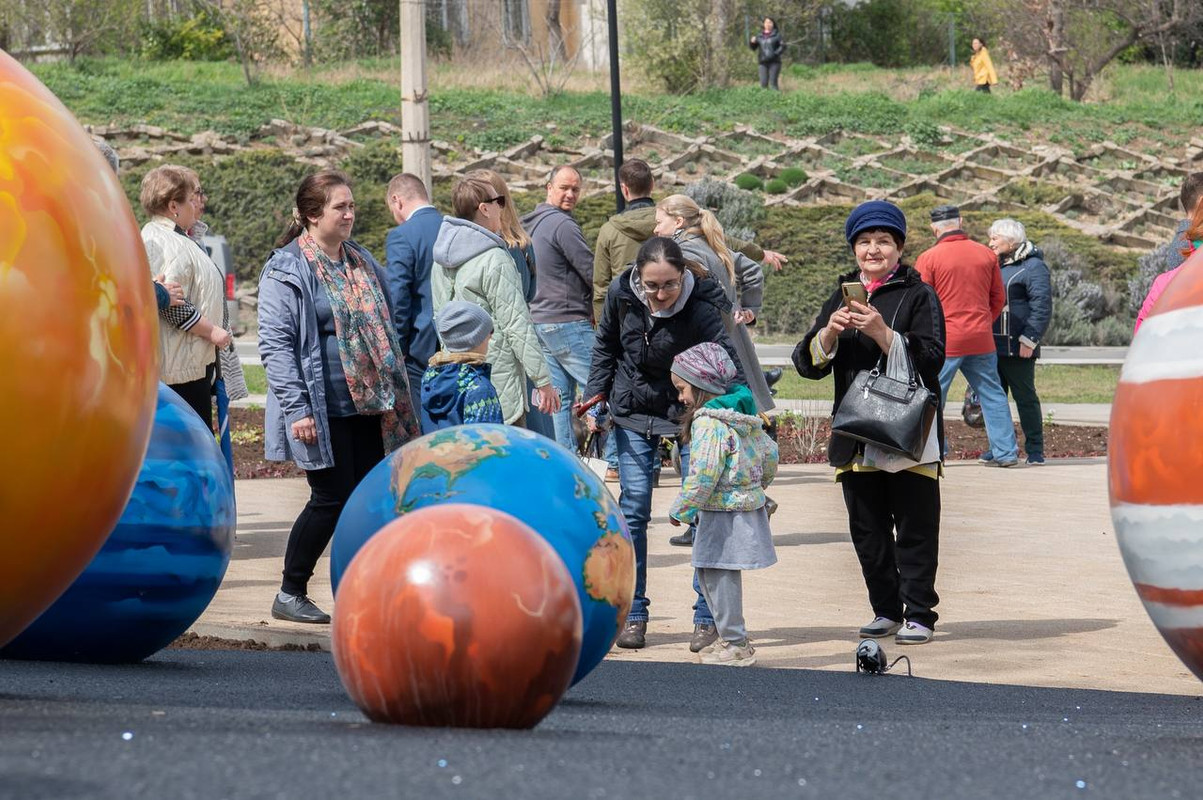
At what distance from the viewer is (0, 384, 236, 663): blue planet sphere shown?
5883 mm

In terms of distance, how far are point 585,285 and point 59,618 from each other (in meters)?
5.68

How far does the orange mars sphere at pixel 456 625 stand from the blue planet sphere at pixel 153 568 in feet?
6.59

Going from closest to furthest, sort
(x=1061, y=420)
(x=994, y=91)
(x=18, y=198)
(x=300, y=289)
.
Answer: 1. (x=18, y=198)
2. (x=300, y=289)
3. (x=1061, y=420)
4. (x=994, y=91)

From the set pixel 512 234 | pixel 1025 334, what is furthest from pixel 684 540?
pixel 1025 334

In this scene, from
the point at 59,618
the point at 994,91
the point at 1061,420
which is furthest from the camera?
the point at 994,91

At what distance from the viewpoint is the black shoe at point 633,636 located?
7.27m

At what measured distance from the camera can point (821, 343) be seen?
745cm

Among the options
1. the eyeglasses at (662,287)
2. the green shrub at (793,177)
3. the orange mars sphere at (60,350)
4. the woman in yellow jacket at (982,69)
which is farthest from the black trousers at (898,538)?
the woman in yellow jacket at (982,69)

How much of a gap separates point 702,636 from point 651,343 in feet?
4.43

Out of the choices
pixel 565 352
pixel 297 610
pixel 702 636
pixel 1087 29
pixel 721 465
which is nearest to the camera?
pixel 721 465

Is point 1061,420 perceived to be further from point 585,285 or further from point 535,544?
point 535,544

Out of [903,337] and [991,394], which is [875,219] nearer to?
[903,337]

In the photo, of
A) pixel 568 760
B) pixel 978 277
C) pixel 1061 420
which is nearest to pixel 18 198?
pixel 568 760

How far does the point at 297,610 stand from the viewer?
24.8 ft
